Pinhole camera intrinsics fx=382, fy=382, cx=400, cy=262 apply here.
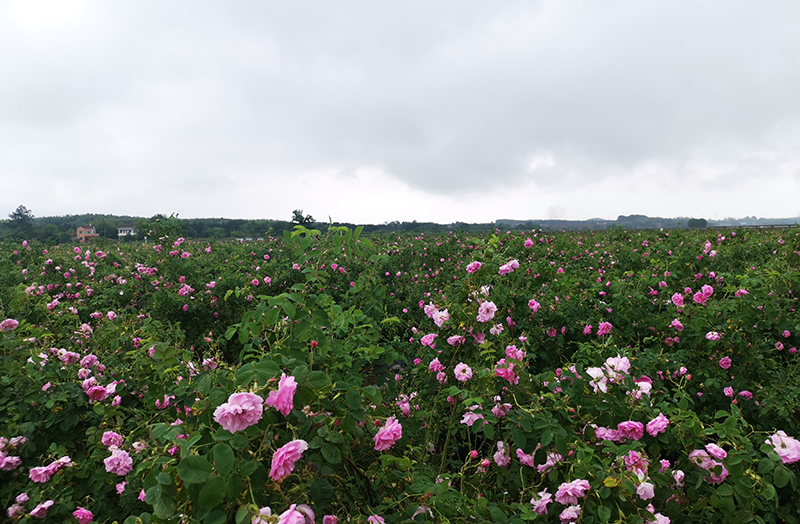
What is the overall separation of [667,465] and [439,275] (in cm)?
656

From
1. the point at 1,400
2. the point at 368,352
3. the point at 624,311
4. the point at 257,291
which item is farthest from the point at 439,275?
the point at 1,400

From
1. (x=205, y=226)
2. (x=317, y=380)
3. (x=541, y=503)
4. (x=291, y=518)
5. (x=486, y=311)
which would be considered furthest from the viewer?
(x=205, y=226)

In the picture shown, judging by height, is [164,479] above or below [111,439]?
above

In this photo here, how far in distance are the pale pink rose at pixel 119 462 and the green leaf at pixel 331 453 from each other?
1.15m

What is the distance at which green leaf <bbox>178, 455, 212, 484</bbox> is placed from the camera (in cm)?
85

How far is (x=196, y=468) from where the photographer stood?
34.5 inches

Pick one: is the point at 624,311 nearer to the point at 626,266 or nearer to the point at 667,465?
the point at 667,465

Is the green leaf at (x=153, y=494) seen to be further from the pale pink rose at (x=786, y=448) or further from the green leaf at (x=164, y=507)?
the pale pink rose at (x=786, y=448)

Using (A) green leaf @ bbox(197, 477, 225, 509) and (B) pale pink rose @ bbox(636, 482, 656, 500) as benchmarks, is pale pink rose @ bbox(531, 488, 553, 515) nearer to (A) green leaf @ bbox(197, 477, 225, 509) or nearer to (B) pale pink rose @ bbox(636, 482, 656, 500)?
(B) pale pink rose @ bbox(636, 482, 656, 500)

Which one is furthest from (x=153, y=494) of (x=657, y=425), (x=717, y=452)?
(x=717, y=452)

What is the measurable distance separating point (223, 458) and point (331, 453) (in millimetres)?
275

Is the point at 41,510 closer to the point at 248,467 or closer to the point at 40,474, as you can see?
the point at 40,474

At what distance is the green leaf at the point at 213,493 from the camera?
87cm

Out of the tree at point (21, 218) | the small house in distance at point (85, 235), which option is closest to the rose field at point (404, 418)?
the small house in distance at point (85, 235)
